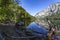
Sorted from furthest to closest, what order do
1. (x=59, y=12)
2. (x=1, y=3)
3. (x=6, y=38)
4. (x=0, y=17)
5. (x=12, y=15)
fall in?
(x=12, y=15)
(x=0, y=17)
(x=1, y=3)
(x=59, y=12)
(x=6, y=38)

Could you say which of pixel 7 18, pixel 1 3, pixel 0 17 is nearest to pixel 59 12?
pixel 1 3

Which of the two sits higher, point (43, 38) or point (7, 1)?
point (7, 1)

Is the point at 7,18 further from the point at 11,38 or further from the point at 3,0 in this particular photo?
the point at 11,38

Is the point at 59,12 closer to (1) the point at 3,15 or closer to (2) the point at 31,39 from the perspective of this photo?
(1) the point at 3,15

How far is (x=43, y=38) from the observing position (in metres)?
18.7

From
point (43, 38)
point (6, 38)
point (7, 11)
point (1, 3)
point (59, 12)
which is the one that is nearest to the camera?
point (6, 38)

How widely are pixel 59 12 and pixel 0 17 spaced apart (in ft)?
93.3

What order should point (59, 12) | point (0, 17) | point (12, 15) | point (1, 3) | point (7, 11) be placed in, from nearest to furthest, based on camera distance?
point (59, 12)
point (1, 3)
point (0, 17)
point (7, 11)
point (12, 15)

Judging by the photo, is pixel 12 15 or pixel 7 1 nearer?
pixel 7 1

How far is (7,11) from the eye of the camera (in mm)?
82250

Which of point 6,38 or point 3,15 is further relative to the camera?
point 3,15

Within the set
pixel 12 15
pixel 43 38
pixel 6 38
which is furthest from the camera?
pixel 12 15

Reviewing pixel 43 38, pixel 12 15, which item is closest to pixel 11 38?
pixel 43 38

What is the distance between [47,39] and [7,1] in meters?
54.0
